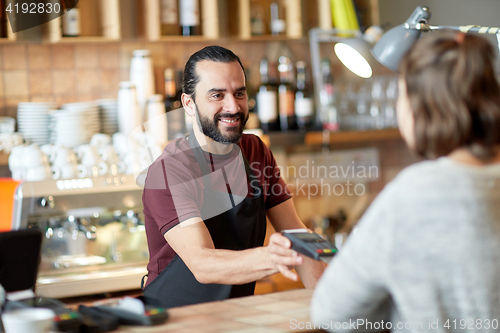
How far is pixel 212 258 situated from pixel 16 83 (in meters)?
1.57

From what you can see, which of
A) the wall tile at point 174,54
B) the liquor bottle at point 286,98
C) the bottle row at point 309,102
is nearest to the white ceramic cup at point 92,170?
the bottle row at point 309,102

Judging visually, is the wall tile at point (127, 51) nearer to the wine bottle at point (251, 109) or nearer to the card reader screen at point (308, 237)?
the wine bottle at point (251, 109)

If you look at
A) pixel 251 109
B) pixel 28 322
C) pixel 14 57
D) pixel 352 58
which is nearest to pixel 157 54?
pixel 251 109

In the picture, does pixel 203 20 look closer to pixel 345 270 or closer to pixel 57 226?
pixel 57 226

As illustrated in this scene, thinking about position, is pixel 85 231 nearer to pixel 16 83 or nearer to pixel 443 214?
pixel 16 83

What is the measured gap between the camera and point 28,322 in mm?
816

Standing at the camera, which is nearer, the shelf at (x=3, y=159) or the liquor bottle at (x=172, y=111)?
the shelf at (x=3, y=159)

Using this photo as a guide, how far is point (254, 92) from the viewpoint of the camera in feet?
8.74

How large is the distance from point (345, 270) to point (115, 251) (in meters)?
1.60

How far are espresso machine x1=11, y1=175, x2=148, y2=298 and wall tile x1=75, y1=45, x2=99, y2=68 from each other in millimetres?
652

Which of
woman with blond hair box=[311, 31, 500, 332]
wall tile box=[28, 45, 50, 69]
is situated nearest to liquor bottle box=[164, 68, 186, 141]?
wall tile box=[28, 45, 50, 69]

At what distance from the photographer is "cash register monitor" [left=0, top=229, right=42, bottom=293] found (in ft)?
3.80

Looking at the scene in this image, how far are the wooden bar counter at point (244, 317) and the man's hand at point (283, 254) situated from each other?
0.23 ft

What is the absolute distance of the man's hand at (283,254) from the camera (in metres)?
1.04
